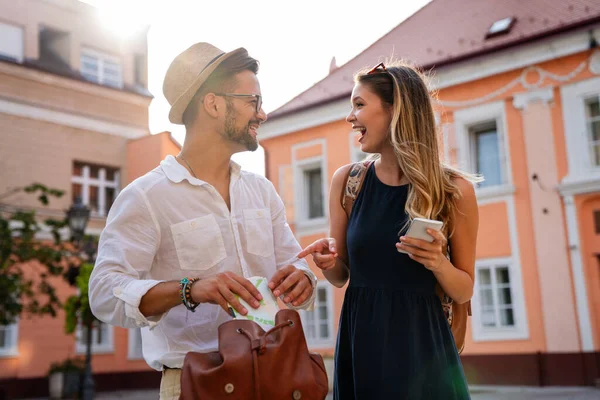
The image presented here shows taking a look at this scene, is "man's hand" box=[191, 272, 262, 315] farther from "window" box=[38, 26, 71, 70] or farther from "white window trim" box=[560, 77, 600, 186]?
"window" box=[38, 26, 71, 70]

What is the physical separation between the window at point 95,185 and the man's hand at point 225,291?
67.7ft

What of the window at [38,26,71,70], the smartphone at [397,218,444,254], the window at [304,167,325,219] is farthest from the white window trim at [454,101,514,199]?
the smartphone at [397,218,444,254]

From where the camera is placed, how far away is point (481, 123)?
650 inches

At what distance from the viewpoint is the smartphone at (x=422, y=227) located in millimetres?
2275

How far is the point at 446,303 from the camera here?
2.76 meters

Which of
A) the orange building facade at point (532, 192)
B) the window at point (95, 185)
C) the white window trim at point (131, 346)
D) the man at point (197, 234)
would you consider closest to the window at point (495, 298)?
the orange building facade at point (532, 192)

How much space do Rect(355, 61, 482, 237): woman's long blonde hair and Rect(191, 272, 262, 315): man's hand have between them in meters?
0.81

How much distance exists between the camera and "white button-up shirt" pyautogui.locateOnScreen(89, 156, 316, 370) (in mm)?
2285

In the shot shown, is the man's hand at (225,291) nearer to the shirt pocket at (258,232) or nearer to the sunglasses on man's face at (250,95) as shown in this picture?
the shirt pocket at (258,232)

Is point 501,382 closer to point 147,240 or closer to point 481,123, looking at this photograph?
point 481,123

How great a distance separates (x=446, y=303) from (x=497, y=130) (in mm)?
14130

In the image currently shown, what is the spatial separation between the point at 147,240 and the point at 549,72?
14.5 metres

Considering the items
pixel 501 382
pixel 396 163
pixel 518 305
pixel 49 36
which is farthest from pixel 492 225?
pixel 49 36

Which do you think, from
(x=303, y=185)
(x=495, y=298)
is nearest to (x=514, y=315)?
(x=495, y=298)
